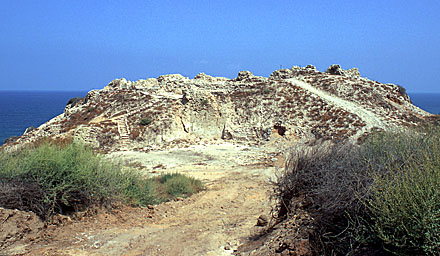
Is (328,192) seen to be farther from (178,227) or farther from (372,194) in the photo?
(178,227)

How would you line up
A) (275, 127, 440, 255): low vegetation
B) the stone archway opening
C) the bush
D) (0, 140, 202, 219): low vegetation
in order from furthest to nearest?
the stone archway opening
(0, 140, 202, 219): low vegetation
the bush
(275, 127, 440, 255): low vegetation

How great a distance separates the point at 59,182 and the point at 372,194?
6.82 metres

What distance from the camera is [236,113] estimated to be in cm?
2762

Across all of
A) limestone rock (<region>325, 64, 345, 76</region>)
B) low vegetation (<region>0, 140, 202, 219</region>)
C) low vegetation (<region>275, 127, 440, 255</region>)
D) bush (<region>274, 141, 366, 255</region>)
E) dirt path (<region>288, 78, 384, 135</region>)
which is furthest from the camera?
limestone rock (<region>325, 64, 345, 76</region>)

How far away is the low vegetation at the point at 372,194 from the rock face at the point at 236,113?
15494mm

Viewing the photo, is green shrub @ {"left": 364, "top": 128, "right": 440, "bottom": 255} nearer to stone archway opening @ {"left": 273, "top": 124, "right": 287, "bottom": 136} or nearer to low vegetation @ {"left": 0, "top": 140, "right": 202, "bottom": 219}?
low vegetation @ {"left": 0, "top": 140, "right": 202, "bottom": 219}

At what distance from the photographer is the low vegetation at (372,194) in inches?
151

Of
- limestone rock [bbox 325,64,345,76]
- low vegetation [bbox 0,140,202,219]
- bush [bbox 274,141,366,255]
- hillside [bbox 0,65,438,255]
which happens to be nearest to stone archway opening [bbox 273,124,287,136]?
hillside [bbox 0,65,438,255]

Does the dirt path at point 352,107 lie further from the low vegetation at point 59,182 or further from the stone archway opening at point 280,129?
the low vegetation at point 59,182

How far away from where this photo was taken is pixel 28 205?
7578mm

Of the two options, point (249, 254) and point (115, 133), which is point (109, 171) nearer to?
point (249, 254)

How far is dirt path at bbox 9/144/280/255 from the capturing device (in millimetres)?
6684

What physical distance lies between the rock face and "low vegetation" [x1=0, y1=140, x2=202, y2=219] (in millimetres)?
13570

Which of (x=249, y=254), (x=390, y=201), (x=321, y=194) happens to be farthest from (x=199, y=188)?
(x=390, y=201)
